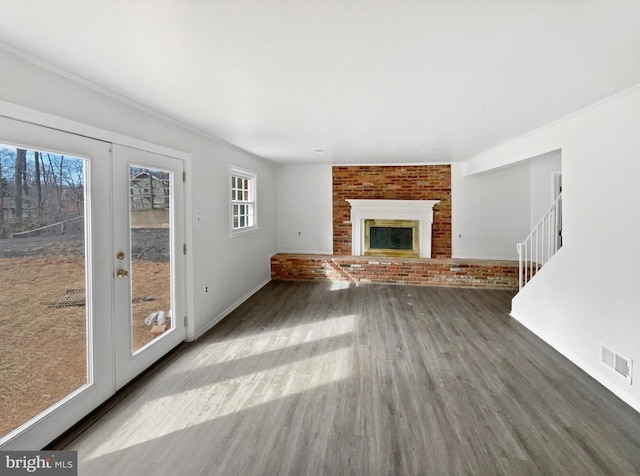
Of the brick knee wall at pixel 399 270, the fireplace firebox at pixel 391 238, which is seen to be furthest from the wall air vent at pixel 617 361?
the fireplace firebox at pixel 391 238

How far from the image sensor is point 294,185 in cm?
707

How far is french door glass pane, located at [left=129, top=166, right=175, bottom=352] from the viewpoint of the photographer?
2.68 meters

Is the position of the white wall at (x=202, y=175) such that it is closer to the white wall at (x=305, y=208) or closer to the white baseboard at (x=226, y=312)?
the white baseboard at (x=226, y=312)

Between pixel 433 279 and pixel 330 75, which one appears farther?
pixel 433 279

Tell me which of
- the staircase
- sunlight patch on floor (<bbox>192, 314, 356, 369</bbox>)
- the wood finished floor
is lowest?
the wood finished floor

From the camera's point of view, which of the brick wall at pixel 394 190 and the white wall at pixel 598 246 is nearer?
the white wall at pixel 598 246

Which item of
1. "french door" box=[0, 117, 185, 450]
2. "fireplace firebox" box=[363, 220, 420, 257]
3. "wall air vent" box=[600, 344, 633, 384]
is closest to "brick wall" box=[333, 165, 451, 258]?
"fireplace firebox" box=[363, 220, 420, 257]

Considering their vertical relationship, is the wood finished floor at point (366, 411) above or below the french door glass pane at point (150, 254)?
below

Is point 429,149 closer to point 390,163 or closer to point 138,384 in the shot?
point 390,163

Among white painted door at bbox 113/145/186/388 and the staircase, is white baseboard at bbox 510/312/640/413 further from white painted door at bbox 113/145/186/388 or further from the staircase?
white painted door at bbox 113/145/186/388

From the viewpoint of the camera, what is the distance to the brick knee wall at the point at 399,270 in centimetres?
580

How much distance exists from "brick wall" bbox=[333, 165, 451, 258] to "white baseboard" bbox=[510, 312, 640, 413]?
303 centimetres

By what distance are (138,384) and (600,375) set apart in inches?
146

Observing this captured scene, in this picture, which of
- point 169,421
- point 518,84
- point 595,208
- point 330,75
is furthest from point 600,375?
point 169,421
